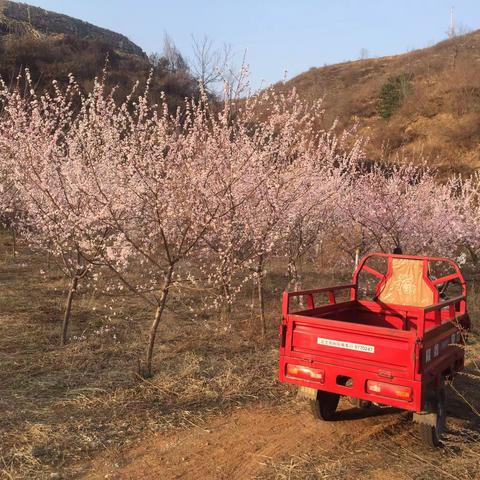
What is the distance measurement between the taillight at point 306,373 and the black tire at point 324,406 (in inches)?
13.5

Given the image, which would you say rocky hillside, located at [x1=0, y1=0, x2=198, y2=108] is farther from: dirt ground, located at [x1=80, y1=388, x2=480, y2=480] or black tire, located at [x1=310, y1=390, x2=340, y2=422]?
black tire, located at [x1=310, y1=390, x2=340, y2=422]

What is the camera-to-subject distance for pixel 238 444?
14.5 ft

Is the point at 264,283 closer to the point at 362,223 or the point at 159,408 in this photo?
the point at 362,223

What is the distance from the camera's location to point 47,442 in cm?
434

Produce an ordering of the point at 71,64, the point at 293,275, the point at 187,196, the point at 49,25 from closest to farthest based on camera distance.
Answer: the point at 187,196 → the point at 293,275 → the point at 71,64 → the point at 49,25

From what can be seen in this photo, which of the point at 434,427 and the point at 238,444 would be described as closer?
the point at 434,427

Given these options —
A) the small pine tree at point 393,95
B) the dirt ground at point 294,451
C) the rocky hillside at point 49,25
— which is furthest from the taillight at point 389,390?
the small pine tree at point 393,95

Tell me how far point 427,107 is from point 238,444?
44281 millimetres

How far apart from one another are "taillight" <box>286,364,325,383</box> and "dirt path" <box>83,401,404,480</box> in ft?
1.92

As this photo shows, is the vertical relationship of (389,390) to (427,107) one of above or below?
below

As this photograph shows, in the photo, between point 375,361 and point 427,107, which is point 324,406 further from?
point 427,107

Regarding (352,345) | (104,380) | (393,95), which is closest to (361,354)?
(352,345)

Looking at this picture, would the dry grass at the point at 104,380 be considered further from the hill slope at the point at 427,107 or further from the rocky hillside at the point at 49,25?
the rocky hillside at the point at 49,25

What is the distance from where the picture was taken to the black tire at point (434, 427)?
4.27 metres
